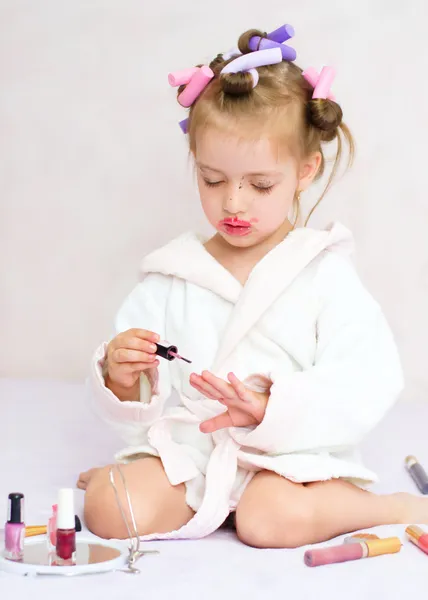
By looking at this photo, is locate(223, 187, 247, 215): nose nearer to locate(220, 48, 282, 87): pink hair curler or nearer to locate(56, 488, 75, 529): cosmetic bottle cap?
locate(220, 48, 282, 87): pink hair curler

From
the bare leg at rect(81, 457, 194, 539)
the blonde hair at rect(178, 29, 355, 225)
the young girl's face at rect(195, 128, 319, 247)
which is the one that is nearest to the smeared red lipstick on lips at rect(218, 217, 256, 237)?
the young girl's face at rect(195, 128, 319, 247)

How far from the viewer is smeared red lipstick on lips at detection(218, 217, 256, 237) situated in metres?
1.46

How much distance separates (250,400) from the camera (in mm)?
1313

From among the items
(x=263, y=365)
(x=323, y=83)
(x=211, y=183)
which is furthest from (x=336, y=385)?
(x=323, y=83)

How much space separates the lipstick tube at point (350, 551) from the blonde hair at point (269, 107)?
58 centimetres

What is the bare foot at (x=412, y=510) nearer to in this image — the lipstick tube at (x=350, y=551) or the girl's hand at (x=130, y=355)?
the lipstick tube at (x=350, y=551)

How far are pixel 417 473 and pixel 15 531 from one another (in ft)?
2.44

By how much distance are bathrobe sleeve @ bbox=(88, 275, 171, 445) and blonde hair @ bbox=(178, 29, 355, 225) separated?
24cm

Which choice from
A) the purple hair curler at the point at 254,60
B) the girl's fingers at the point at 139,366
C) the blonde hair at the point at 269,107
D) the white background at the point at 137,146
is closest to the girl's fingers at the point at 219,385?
the girl's fingers at the point at 139,366

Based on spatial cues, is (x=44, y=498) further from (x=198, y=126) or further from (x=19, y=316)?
(x=19, y=316)

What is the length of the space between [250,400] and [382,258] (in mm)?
1064

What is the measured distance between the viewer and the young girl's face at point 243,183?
1416mm

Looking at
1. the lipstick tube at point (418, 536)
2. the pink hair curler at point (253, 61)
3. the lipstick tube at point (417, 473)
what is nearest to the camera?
the lipstick tube at point (418, 536)

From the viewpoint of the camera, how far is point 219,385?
4.24ft
